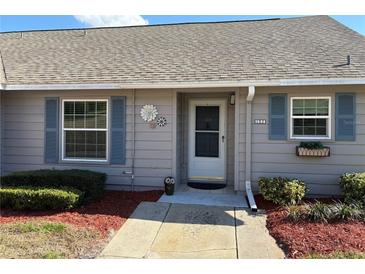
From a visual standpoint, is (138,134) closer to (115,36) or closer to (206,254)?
(206,254)

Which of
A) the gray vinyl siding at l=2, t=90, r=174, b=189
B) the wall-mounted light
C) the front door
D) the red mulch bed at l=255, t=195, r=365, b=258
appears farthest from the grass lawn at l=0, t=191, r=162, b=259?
the wall-mounted light

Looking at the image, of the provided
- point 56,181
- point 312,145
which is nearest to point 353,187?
point 312,145

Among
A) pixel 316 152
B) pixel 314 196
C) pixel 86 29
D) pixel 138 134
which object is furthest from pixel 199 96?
pixel 86 29

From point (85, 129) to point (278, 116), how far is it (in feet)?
15.4

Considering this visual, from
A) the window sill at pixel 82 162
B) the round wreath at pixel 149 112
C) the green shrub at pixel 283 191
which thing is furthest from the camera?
the window sill at pixel 82 162

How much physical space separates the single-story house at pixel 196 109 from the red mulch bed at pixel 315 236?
1.80m

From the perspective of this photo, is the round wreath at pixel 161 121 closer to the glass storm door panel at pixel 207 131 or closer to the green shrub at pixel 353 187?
the glass storm door panel at pixel 207 131

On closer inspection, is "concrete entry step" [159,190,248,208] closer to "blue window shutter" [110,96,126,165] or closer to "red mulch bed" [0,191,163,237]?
"red mulch bed" [0,191,163,237]

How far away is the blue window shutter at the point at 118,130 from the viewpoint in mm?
7070

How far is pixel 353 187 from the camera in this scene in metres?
5.58

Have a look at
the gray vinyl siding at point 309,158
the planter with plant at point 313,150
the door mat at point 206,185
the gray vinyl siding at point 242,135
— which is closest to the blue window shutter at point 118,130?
the door mat at point 206,185

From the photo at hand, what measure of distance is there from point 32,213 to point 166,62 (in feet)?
15.2

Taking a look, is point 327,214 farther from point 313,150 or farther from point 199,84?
point 199,84

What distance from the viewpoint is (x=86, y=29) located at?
34.8ft
